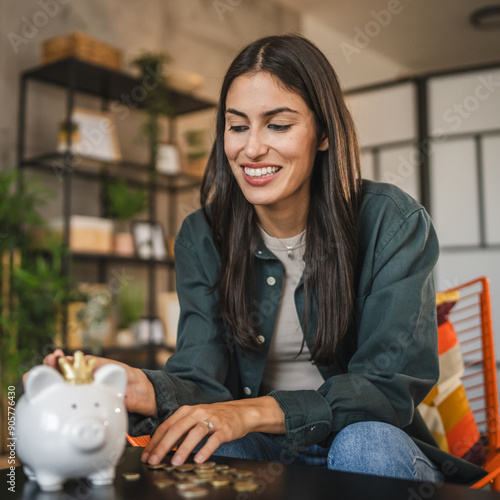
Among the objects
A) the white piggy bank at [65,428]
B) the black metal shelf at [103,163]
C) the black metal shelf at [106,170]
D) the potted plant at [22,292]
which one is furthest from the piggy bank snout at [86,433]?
the black metal shelf at [106,170]

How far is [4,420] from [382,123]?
9.30ft

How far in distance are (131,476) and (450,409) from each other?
0.94 metres

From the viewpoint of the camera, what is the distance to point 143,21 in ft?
14.0

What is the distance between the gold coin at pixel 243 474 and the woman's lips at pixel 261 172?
24.7 inches

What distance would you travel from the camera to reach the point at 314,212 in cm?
136

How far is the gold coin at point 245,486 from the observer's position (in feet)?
2.26

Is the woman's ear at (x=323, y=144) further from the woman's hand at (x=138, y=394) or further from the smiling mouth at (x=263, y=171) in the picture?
the woman's hand at (x=138, y=394)

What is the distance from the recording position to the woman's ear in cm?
131

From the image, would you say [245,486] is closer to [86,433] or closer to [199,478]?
[199,478]

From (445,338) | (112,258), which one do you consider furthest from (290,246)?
(112,258)

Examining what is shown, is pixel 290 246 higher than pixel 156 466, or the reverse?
pixel 290 246

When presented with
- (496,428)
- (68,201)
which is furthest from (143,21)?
(496,428)

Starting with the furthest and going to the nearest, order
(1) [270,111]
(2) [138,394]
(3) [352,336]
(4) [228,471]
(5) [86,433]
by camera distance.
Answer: (3) [352,336] → (1) [270,111] → (2) [138,394] → (4) [228,471] → (5) [86,433]

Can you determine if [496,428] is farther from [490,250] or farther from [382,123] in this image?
[382,123]
